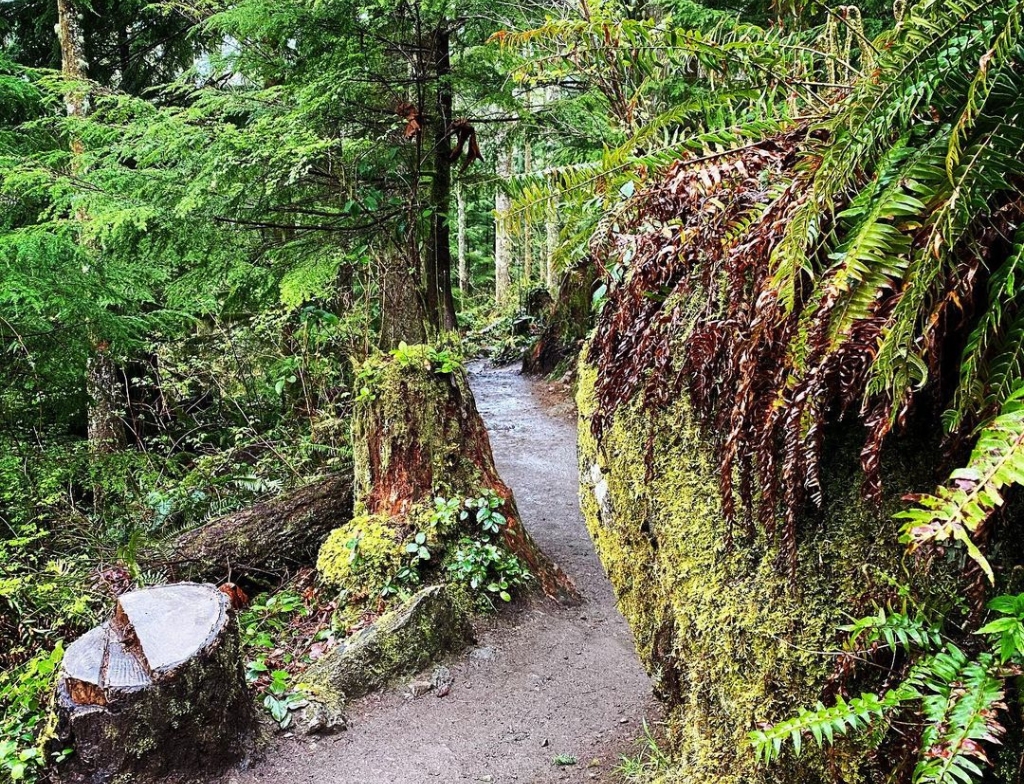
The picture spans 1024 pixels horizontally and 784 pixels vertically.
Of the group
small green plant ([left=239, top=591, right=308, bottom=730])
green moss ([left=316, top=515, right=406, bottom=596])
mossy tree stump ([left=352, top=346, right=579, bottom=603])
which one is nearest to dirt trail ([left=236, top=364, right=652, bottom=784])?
small green plant ([left=239, top=591, right=308, bottom=730])

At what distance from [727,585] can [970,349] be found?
3.09ft

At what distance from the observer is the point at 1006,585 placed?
1304 millimetres

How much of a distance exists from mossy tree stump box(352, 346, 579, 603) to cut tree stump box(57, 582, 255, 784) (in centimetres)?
196

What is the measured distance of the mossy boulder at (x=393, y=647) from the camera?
441 cm

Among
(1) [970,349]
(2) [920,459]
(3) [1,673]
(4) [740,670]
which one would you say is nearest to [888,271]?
(1) [970,349]

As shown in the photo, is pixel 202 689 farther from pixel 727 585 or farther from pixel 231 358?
pixel 231 358

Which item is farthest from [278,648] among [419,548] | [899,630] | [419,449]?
[899,630]

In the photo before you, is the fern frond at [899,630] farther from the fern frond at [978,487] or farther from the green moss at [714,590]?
the fern frond at [978,487]

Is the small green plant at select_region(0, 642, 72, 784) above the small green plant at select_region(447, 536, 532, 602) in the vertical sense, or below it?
below

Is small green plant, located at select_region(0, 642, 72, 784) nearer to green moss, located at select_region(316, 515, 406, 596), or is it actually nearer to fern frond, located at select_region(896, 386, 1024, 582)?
green moss, located at select_region(316, 515, 406, 596)

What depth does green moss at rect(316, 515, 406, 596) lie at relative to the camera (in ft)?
17.4

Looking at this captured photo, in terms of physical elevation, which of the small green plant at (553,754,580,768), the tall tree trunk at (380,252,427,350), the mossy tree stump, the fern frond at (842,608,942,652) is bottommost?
the small green plant at (553,754,580,768)

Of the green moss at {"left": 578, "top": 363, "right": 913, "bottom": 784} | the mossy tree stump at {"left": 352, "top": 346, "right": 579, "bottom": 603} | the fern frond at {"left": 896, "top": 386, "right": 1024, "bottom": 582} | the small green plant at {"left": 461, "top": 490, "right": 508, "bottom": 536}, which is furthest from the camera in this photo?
the mossy tree stump at {"left": 352, "top": 346, "right": 579, "bottom": 603}

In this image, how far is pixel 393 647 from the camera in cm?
458
